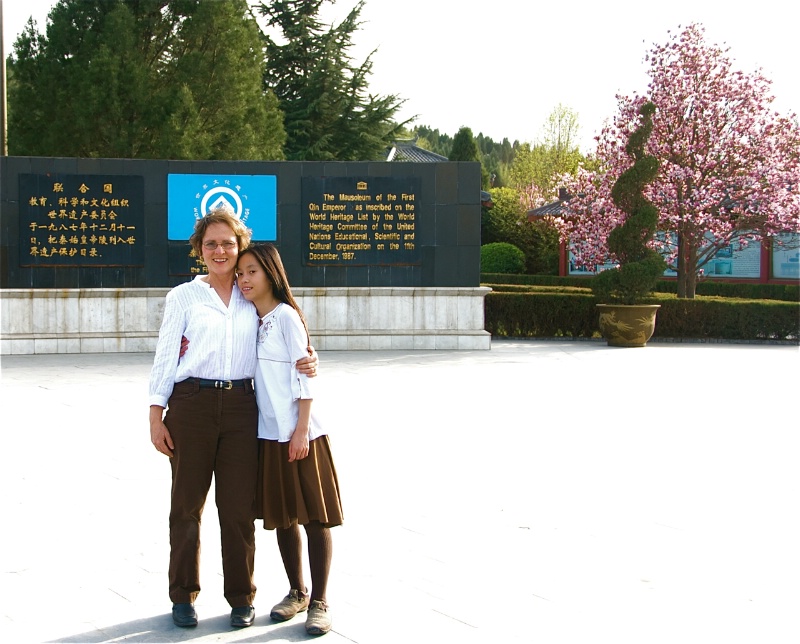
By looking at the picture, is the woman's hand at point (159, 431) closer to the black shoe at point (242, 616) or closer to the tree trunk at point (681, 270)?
the black shoe at point (242, 616)

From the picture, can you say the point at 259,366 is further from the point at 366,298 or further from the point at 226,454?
the point at 366,298

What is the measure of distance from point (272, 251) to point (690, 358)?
11309mm

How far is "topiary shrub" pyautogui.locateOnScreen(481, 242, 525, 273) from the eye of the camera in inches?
1416

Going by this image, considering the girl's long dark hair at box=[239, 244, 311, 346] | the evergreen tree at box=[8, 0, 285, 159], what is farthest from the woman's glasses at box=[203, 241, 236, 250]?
the evergreen tree at box=[8, 0, 285, 159]

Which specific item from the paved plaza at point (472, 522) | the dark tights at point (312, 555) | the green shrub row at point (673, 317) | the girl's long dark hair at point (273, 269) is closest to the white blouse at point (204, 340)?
the girl's long dark hair at point (273, 269)

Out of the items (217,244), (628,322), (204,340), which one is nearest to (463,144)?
(628,322)

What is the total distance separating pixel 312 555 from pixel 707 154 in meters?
17.5

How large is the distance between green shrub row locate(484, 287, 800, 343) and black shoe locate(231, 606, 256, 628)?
45.5 ft

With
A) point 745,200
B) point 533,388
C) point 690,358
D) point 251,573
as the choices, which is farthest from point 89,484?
point 745,200

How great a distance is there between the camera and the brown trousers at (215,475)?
3844mm

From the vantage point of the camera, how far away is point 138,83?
22.1 m

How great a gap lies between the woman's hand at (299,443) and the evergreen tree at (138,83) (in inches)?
736

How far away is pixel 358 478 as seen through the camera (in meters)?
6.37

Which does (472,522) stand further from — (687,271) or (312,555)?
(687,271)
